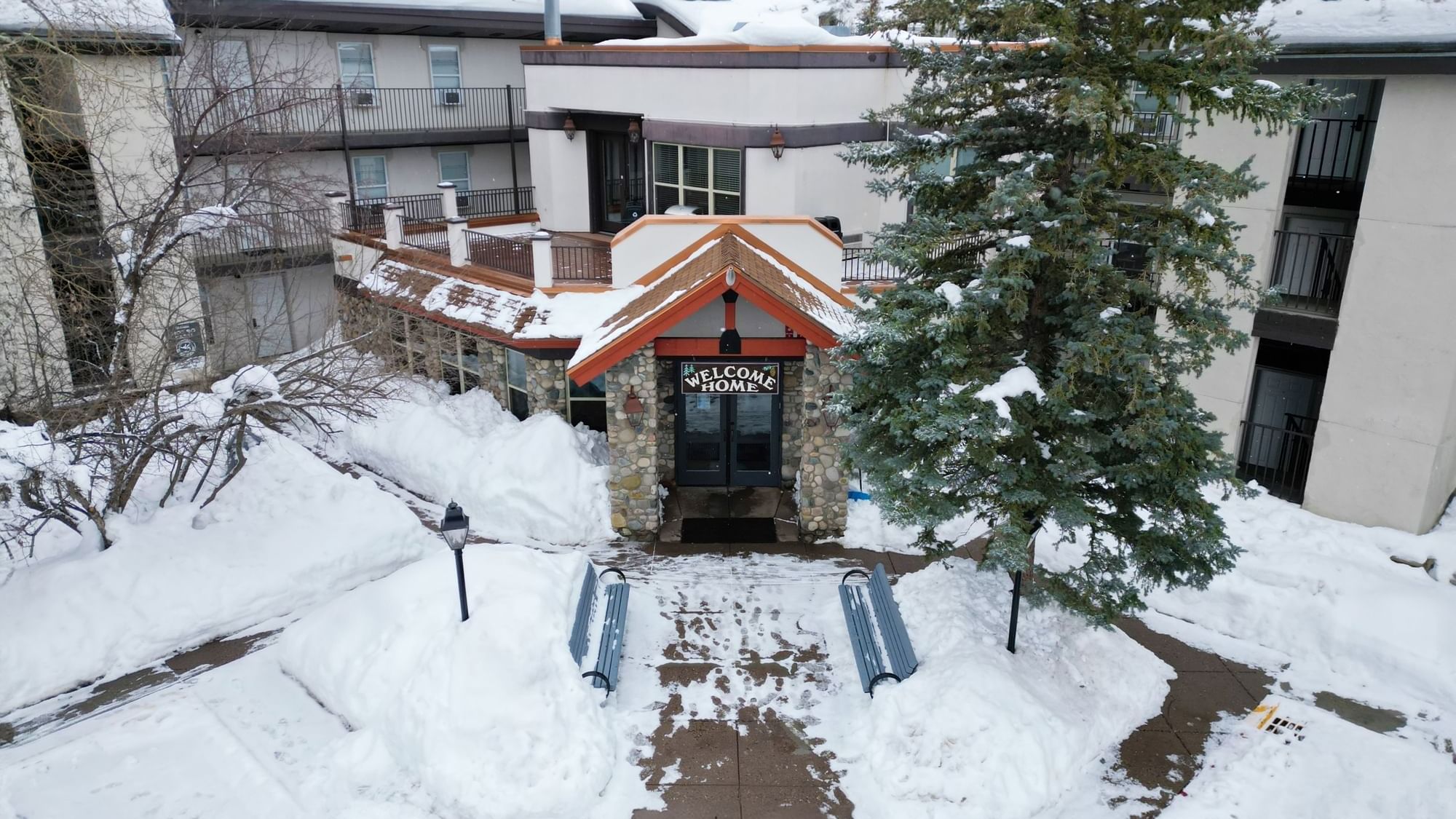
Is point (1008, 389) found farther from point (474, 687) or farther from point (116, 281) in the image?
point (116, 281)

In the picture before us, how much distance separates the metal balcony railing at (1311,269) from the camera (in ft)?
46.3

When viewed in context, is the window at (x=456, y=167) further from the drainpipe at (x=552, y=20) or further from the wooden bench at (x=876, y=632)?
the wooden bench at (x=876, y=632)

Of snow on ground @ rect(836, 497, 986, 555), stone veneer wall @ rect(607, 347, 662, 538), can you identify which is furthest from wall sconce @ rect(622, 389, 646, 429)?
snow on ground @ rect(836, 497, 986, 555)

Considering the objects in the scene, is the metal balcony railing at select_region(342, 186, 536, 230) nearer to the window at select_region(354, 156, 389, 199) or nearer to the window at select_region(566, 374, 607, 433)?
the window at select_region(354, 156, 389, 199)

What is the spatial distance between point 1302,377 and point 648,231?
1090 cm

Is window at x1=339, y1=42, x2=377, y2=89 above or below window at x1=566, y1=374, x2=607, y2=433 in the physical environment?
above

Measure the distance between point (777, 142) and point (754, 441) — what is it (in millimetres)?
5529

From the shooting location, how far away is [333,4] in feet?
68.6

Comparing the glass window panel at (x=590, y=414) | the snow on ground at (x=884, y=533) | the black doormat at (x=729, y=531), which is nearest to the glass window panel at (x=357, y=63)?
the glass window panel at (x=590, y=414)

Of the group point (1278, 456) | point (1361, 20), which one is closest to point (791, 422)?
point (1278, 456)

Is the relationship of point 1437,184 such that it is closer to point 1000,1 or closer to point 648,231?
point 1000,1

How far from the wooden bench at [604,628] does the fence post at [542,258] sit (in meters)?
5.66

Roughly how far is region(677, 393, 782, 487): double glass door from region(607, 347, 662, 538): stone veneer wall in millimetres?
1164

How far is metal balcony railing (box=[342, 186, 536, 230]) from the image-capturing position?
65.7ft
